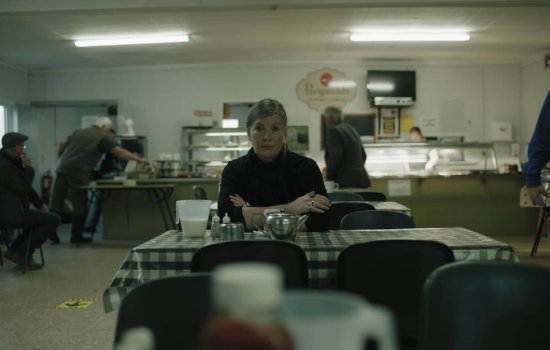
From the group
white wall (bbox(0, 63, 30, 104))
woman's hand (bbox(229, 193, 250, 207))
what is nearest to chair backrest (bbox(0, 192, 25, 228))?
woman's hand (bbox(229, 193, 250, 207))

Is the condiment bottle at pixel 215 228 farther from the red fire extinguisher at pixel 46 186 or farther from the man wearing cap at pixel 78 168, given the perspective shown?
the red fire extinguisher at pixel 46 186

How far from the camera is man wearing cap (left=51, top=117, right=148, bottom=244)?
25.0ft

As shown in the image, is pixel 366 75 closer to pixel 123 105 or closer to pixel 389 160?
pixel 389 160

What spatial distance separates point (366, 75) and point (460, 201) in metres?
2.84

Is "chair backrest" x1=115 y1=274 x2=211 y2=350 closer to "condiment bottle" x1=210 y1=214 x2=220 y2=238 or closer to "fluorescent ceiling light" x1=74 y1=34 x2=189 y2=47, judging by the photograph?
"condiment bottle" x1=210 y1=214 x2=220 y2=238

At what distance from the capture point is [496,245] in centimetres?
227

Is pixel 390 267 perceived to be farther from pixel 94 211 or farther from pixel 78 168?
pixel 94 211

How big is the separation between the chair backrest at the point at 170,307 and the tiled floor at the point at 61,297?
2.32 metres

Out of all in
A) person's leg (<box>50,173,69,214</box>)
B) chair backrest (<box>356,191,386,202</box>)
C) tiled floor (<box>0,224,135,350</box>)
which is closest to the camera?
tiled floor (<box>0,224,135,350</box>)

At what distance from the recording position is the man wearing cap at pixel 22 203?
5.66 metres

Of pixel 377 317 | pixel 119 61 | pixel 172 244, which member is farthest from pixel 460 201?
pixel 377 317

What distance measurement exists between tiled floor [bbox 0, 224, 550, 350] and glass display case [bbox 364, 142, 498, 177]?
2007mm

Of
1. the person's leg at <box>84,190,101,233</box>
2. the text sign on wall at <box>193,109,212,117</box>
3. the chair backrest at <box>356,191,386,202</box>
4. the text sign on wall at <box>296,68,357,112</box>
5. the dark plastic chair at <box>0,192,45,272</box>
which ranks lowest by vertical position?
the person's leg at <box>84,190,101,233</box>

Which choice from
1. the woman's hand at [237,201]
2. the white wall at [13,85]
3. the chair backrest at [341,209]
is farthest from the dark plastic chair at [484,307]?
the white wall at [13,85]
